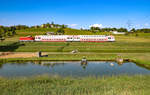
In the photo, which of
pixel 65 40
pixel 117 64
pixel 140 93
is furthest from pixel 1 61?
pixel 65 40

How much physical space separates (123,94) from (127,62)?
84.9ft

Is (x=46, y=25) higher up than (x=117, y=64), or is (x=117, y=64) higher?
(x=46, y=25)

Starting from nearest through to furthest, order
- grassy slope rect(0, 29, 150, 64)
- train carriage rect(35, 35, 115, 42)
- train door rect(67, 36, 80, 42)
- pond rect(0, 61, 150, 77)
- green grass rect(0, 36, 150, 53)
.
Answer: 1. pond rect(0, 61, 150, 77)
2. grassy slope rect(0, 29, 150, 64)
3. green grass rect(0, 36, 150, 53)
4. train carriage rect(35, 35, 115, 42)
5. train door rect(67, 36, 80, 42)

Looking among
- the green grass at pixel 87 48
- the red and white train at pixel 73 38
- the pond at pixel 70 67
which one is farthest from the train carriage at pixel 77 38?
the pond at pixel 70 67

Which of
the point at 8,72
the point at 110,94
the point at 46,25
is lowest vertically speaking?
the point at 8,72

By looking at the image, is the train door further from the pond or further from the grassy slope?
the pond

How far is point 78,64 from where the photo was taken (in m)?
34.7

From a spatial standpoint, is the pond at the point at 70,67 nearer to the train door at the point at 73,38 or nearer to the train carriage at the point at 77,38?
the train carriage at the point at 77,38

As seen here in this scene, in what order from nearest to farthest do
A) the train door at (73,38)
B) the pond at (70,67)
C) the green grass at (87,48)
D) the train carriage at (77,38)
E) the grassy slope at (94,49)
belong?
the pond at (70,67) → the grassy slope at (94,49) → the green grass at (87,48) → the train carriage at (77,38) → the train door at (73,38)

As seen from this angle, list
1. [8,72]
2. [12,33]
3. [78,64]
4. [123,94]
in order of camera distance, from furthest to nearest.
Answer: [12,33] < [78,64] < [8,72] < [123,94]

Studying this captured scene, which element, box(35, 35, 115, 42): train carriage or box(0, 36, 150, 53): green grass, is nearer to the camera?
box(0, 36, 150, 53): green grass

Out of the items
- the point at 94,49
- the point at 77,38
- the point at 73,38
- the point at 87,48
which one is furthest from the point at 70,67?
the point at 73,38

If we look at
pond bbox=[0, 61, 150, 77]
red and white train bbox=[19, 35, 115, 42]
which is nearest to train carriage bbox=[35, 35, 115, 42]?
red and white train bbox=[19, 35, 115, 42]

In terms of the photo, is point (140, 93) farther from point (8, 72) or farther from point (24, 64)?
point (24, 64)
